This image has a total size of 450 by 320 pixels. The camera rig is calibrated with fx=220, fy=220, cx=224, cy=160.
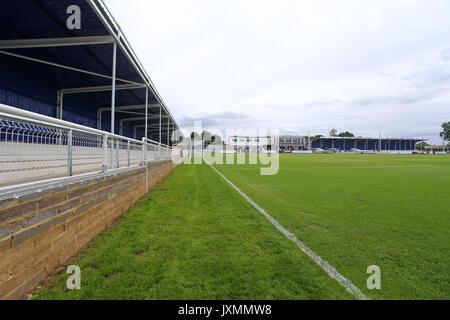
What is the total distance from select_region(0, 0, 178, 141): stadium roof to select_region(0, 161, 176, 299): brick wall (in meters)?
4.83

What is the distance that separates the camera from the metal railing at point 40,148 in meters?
2.37

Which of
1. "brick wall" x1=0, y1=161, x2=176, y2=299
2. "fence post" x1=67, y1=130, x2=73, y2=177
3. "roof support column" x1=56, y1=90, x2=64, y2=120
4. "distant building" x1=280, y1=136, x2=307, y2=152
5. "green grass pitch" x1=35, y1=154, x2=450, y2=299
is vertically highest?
"distant building" x1=280, y1=136, x2=307, y2=152

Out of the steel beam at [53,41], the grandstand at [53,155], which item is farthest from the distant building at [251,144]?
the steel beam at [53,41]

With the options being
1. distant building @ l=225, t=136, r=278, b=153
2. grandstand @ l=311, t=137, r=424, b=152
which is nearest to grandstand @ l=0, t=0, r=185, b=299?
distant building @ l=225, t=136, r=278, b=153

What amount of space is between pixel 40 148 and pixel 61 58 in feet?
26.6

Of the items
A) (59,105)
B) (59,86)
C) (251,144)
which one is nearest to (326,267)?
(59,105)

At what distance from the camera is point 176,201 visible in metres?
6.52

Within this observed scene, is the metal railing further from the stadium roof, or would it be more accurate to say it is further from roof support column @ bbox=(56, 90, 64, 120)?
roof support column @ bbox=(56, 90, 64, 120)

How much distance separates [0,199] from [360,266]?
3.93 meters

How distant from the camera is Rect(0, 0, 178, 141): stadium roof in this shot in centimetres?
593
